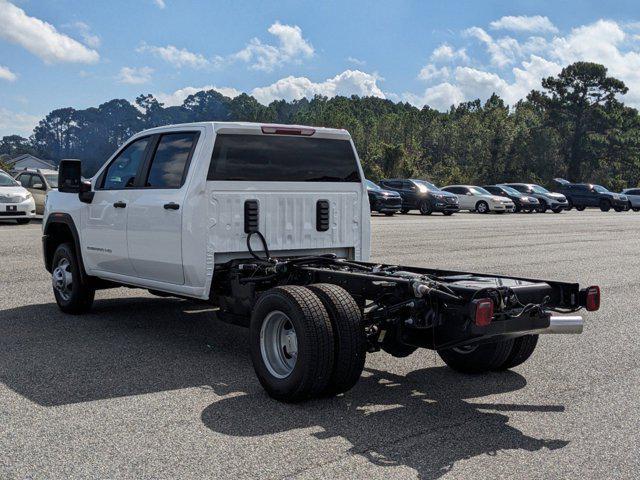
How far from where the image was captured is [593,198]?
156 feet

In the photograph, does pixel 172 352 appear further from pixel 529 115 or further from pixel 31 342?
pixel 529 115

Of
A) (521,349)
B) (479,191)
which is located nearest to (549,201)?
(479,191)

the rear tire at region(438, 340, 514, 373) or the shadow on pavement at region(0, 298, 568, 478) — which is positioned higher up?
the rear tire at region(438, 340, 514, 373)

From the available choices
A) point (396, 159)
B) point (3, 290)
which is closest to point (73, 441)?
point (3, 290)

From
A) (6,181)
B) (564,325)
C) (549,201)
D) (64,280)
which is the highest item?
(6,181)

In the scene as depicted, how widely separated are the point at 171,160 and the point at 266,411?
9.52ft

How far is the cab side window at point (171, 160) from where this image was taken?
268 inches

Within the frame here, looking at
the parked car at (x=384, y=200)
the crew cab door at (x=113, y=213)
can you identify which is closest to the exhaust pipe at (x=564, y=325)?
the crew cab door at (x=113, y=213)

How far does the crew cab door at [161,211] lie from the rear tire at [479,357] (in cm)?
246

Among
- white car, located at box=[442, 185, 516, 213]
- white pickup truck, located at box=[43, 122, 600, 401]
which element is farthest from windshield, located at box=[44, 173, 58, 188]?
white car, located at box=[442, 185, 516, 213]

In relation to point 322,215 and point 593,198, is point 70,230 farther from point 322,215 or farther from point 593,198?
point 593,198

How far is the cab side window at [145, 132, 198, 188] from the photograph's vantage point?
681 cm

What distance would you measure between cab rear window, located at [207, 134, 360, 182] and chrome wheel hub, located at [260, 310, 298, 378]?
1.65 metres

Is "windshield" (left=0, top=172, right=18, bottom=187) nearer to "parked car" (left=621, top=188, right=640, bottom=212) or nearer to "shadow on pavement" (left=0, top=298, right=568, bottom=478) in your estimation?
"shadow on pavement" (left=0, top=298, right=568, bottom=478)
